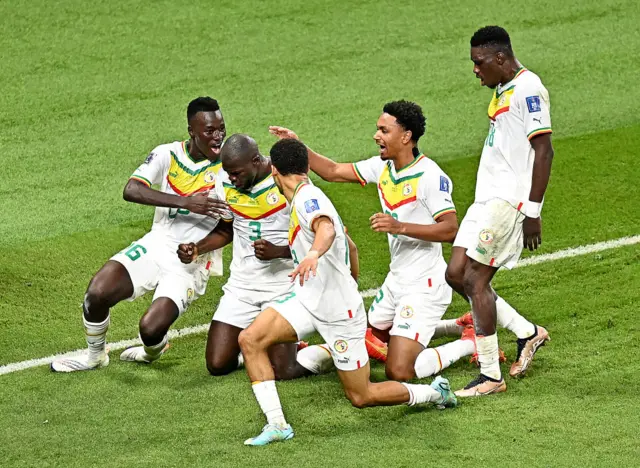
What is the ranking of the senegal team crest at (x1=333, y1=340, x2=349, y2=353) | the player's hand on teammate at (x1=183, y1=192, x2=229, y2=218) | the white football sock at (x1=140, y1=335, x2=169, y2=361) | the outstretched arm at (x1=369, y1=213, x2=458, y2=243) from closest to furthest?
the senegal team crest at (x1=333, y1=340, x2=349, y2=353) < the outstretched arm at (x1=369, y1=213, x2=458, y2=243) < the player's hand on teammate at (x1=183, y1=192, x2=229, y2=218) < the white football sock at (x1=140, y1=335, x2=169, y2=361)

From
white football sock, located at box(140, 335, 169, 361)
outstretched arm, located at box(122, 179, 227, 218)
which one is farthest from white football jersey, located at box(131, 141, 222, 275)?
white football sock, located at box(140, 335, 169, 361)

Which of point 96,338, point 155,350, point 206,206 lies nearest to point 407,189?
point 206,206

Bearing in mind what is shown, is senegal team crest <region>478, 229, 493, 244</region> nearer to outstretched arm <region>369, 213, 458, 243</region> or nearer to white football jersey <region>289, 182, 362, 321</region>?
outstretched arm <region>369, 213, 458, 243</region>

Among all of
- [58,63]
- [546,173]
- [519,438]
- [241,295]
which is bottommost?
[519,438]

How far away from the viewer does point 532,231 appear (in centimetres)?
830

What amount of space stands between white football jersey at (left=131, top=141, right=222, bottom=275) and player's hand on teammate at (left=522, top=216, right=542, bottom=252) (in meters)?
→ 2.70

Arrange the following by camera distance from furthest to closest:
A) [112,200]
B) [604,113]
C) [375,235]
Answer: [604,113] < [112,200] < [375,235]

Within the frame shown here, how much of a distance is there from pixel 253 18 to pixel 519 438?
392 inches

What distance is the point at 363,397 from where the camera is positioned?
26.4ft

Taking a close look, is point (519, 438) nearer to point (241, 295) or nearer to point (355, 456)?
point (355, 456)

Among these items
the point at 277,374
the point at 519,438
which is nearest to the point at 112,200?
the point at 277,374

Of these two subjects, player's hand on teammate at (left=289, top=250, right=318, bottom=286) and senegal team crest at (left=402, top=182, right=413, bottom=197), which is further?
senegal team crest at (left=402, top=182, right=413, bottom=197)

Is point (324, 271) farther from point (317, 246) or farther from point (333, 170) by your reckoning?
point (333, 170)

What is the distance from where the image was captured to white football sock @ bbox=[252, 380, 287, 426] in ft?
25.7
